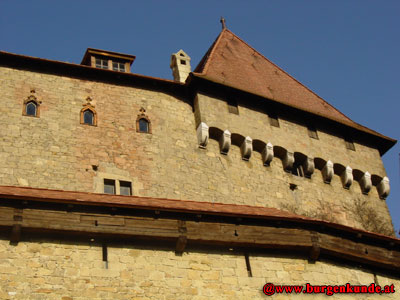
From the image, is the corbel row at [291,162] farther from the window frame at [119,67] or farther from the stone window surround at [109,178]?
the window frame at [119,67]

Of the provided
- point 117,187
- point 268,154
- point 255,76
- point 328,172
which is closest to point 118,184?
point 117,187

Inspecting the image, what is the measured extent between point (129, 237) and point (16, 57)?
317 inches

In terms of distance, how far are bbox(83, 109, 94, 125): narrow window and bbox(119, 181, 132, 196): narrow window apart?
6.71 feet

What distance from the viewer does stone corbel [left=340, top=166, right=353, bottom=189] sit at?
76.1 ft

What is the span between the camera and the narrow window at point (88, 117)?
20047mm

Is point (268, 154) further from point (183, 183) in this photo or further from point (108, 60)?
point (108, 60)

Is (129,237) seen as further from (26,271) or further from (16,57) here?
(16,57)

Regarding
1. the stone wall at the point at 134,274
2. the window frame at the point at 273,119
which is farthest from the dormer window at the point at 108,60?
the stone wall at the point at 134,274

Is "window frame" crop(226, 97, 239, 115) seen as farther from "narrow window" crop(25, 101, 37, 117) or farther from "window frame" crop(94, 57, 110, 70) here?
"narrow window" crop(25, 101, 37, 117)

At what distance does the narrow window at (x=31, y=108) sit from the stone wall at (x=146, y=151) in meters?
0.19

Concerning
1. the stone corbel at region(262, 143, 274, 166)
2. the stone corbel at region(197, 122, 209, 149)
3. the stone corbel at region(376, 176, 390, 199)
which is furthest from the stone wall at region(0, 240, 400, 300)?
the stone corbel at region(376, 176, 390, 199)

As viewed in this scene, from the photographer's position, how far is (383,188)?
24.0 m

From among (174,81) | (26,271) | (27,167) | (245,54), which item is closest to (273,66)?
(245,54)

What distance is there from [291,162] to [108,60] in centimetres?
619
